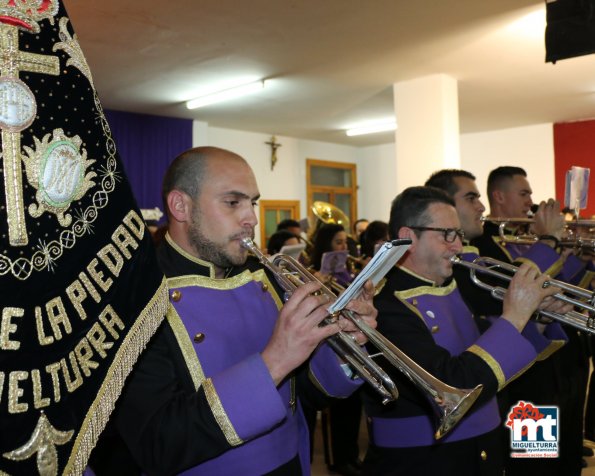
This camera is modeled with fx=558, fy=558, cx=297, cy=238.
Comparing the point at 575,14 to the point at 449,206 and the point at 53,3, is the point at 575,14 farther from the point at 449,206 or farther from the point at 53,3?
the point at 53,3

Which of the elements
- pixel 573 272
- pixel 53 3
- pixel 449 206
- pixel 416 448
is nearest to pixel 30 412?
pixel 53 3

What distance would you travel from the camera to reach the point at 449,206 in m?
2.56

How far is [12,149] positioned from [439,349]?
Result: 1.63 meters

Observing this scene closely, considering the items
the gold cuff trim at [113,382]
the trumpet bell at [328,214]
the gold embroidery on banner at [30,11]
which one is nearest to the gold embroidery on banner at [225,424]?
the gold cuff trim at [113,382]

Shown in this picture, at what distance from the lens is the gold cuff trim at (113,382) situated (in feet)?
3.56

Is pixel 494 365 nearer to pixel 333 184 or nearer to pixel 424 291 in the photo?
pixel 424 291

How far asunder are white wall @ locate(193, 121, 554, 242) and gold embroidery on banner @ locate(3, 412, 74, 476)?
34.1 ft

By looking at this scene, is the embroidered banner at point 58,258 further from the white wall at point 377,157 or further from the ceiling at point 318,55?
the white wall at point 377,157

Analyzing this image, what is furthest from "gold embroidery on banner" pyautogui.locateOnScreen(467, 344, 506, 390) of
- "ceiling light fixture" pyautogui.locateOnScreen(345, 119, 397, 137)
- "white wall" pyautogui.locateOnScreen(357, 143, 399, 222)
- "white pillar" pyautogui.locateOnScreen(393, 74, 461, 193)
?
"white wall" pyautogui.locateOnScreen(357, 143, 399, 222)

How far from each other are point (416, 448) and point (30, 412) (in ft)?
5.33

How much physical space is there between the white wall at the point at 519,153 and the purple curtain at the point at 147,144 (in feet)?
22.7

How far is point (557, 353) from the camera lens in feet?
11.7

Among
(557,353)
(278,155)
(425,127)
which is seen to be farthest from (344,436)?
(278,155)

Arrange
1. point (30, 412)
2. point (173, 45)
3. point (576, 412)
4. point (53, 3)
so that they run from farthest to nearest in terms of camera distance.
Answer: point (173, 45) < point (576, 412) < point (53, 3) < point (30, 412)
